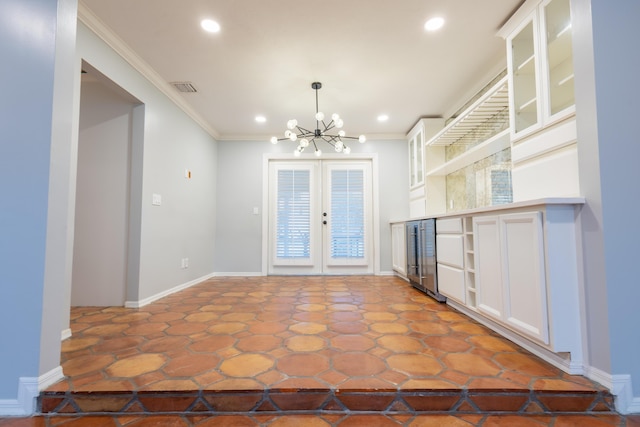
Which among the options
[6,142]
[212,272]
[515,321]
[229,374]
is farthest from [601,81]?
[212,272]

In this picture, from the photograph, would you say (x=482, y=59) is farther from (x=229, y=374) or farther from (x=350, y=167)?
(x=229, y=374)

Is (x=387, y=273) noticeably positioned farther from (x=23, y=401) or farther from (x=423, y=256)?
(x=23, y=401)

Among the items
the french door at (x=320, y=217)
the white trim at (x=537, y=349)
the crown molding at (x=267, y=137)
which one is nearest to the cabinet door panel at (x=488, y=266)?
the white trim at (x=537, y=349)

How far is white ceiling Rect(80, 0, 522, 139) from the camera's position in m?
2.12

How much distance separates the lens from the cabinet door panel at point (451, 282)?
246cm

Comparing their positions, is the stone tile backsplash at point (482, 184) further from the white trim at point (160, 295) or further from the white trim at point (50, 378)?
the white trim at point (160, 295)

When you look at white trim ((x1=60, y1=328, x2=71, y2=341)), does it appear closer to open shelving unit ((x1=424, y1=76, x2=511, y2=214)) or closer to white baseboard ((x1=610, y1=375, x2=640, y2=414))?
white baseboard ((x1=610, y1=375, x2=640, y2=414))

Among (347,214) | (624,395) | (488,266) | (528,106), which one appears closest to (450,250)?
A: (488,266)

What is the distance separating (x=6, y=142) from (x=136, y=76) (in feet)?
5.67

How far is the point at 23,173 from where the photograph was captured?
4.59ft

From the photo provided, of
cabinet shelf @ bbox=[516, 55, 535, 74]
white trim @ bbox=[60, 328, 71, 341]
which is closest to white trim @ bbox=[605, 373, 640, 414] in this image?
cabinet shelf @ bbox=[516, 55, 535, 74]

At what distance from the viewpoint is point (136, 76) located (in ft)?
9.12

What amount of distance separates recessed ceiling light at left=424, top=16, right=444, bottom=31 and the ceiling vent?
256 cm

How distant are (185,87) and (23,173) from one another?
7.51 ft
